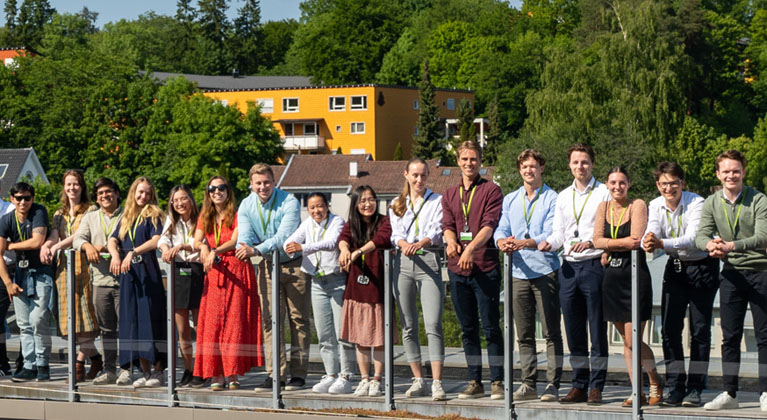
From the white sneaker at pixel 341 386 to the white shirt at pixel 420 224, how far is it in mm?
1084

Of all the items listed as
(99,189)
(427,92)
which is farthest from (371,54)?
(99,189)

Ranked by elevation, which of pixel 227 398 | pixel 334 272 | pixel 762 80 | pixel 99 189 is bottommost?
pixel 227 398

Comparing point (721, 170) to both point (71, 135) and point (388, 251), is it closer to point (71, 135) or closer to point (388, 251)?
point (388, 251)

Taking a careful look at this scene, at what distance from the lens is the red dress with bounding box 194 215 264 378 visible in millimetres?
9383

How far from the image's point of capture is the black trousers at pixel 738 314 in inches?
309

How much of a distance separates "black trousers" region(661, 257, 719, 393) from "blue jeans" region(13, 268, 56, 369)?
511 cm

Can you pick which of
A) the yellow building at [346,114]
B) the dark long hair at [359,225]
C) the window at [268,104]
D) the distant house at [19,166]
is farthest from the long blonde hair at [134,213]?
the window at [268,104]

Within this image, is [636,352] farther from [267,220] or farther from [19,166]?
[19,166]

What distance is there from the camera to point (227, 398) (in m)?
9.51

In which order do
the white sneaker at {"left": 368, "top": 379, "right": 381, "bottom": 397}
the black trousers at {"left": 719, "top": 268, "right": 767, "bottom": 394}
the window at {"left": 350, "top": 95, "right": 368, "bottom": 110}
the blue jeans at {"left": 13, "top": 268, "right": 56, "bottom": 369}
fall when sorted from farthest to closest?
the window at {"left": 350, "top": 95, "right": 368, "bottom": 110}
the blue jeans at {"left": 13, "top": 268, "right": 56, "bottom": 369}
the white sneaker at {"left": 368, "top": 379, "right": 381, "bottom": 397}
the black trousers at {"left": 719, "top": 268, "right": 767, "bottom": 394}

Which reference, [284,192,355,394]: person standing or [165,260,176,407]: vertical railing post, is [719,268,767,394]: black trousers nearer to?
[284,192,355,394]: person standing

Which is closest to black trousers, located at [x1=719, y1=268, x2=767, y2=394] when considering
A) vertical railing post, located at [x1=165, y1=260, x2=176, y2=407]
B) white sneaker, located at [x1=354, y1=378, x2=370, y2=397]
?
white sneaker, located at [x1=354, y1=378, x2=370, y2=397]

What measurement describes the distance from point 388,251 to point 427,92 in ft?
262

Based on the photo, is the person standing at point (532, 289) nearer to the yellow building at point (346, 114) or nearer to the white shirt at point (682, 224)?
the white shirt at point (682, 224)
